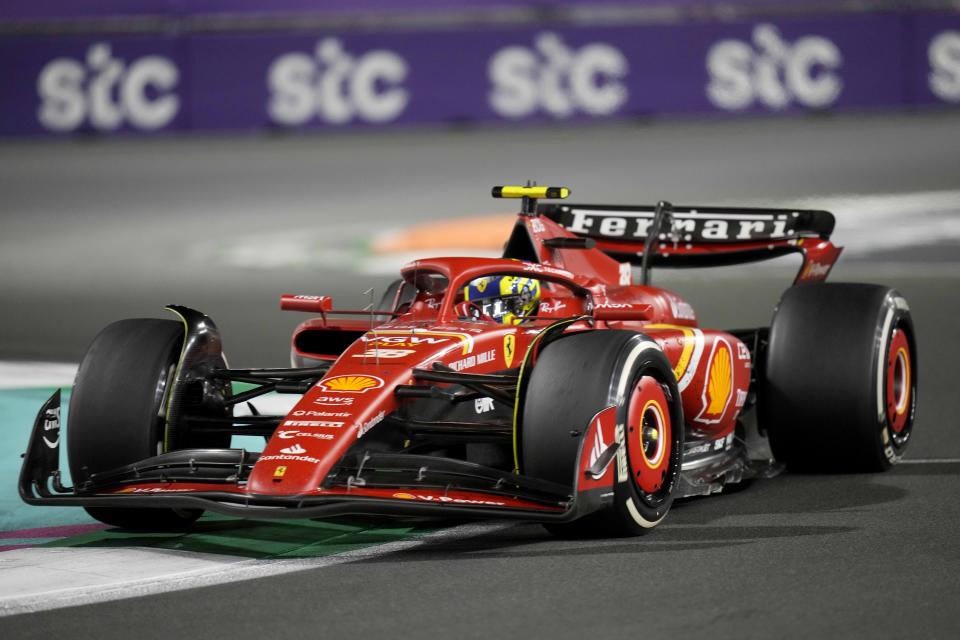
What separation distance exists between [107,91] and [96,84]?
0.18 metres

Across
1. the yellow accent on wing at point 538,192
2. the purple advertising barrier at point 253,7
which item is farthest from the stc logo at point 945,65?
the yellow accent on wing at point 538,192

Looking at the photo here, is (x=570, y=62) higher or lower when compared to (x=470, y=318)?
higher

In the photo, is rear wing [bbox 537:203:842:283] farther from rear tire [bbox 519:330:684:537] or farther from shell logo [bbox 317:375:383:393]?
shell logo [bbox 317:375:383:393]

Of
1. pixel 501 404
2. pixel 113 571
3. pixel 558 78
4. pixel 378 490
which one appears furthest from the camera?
pixel 558 78

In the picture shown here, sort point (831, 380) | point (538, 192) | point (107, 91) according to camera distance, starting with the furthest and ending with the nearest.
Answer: point (107, 91) → point (538, 192) → point (831, 380)

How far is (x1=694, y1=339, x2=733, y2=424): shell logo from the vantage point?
8.56 m

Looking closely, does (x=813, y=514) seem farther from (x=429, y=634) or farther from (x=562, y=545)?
(x=429, y=634)

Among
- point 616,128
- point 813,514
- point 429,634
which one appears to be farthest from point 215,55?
point 429,634

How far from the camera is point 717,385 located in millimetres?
8633

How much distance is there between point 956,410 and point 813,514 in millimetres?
3679

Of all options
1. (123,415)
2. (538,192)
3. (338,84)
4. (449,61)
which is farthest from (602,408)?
(338,84)

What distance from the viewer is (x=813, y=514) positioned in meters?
7.66

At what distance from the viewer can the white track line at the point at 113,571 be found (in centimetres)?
607

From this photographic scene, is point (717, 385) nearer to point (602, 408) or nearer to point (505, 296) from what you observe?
point (505, 296)
